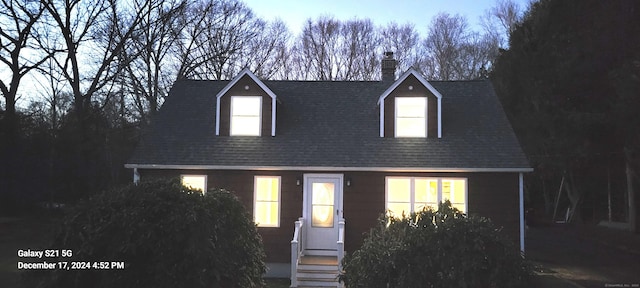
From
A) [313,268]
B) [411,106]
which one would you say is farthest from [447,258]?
[411,106]

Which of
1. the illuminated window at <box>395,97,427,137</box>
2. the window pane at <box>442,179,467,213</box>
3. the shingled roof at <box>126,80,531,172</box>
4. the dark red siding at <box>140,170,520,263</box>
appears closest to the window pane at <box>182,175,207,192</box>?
the dark red siding at <box>140,170,520,263</box>

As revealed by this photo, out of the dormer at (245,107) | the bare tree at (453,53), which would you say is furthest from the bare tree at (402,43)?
the dormer at (245,107)

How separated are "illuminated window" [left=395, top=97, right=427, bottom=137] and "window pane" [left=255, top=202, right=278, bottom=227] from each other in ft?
13.7

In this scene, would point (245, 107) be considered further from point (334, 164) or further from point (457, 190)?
point (457, 190)

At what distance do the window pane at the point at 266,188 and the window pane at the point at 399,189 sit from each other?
310 cm

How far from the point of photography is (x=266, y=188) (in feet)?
42.6

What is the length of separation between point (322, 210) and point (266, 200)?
1560 millimetres

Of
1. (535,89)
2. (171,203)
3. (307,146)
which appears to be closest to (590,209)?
(535,89)

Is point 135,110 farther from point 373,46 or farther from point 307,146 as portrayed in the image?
point 307,146

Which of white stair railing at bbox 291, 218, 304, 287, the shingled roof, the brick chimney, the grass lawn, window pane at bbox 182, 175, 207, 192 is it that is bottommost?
the grass lawn

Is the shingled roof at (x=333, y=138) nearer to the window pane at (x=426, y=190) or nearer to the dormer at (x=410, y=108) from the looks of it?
the dormer at (x=410, y=108)

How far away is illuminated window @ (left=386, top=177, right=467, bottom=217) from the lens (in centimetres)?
1272

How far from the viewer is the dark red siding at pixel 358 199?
12.5m

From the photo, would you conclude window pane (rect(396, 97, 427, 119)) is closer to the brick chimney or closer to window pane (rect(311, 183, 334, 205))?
the brick chimney
